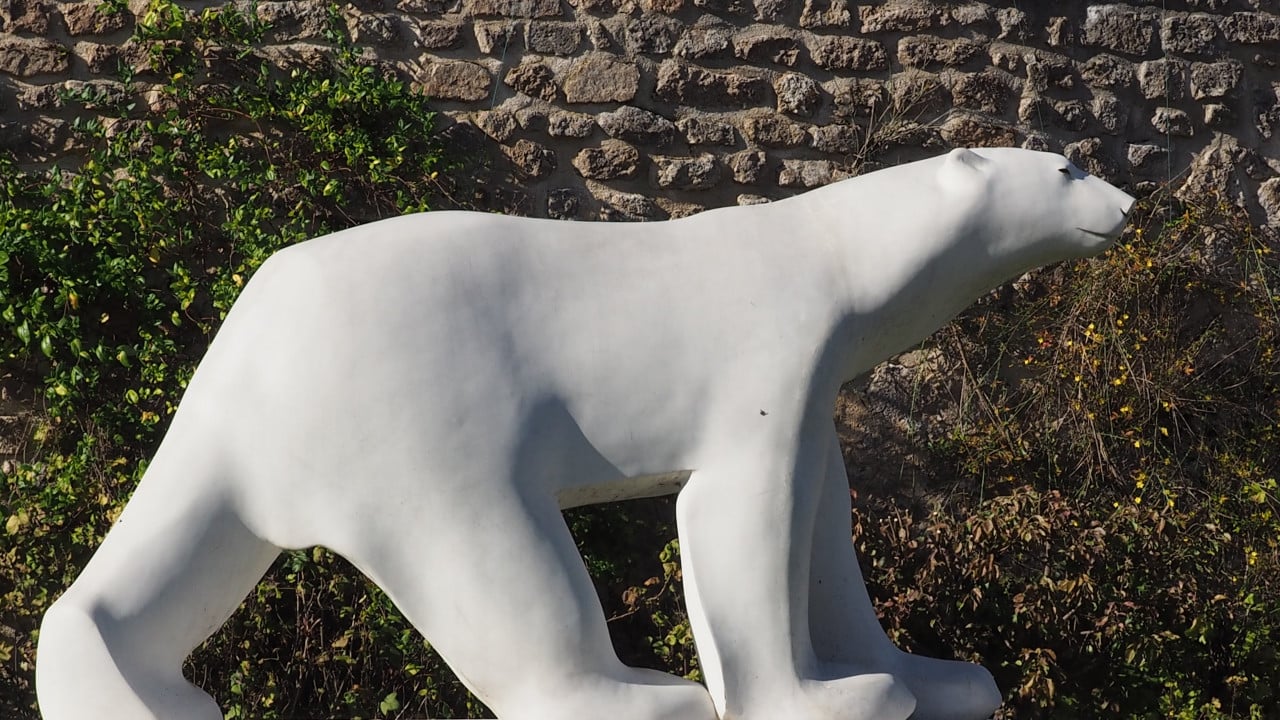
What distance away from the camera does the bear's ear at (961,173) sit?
7.50 feet

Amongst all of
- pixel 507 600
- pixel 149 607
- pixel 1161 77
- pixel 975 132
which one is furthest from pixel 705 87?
pixel 149 607

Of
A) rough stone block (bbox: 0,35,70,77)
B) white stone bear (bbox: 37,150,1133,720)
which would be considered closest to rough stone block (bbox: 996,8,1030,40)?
white stone bear (bbox: 37,150,1133,720)

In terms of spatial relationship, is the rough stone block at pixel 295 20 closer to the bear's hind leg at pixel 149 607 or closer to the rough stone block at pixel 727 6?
the rough stone block at pixel 727 6

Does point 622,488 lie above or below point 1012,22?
below

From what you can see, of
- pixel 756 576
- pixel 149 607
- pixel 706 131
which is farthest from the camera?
pixel 706 131

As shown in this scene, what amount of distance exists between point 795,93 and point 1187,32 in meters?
1.37

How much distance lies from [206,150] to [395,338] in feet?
7.43

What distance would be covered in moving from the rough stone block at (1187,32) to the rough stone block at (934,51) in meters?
0.66

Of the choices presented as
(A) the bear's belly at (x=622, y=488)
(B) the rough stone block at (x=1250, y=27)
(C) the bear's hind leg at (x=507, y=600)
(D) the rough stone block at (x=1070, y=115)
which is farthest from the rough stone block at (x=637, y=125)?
(C) the bear's hind leg at (x=507, y=600)

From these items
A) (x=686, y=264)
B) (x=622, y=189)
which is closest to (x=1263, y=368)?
(x=622, y=189)

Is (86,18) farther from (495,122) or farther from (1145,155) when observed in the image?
(1145,155)

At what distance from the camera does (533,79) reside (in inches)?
160

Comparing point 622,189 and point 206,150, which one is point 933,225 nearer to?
point 622,189

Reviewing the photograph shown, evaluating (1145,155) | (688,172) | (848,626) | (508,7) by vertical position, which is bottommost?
(848,626)
